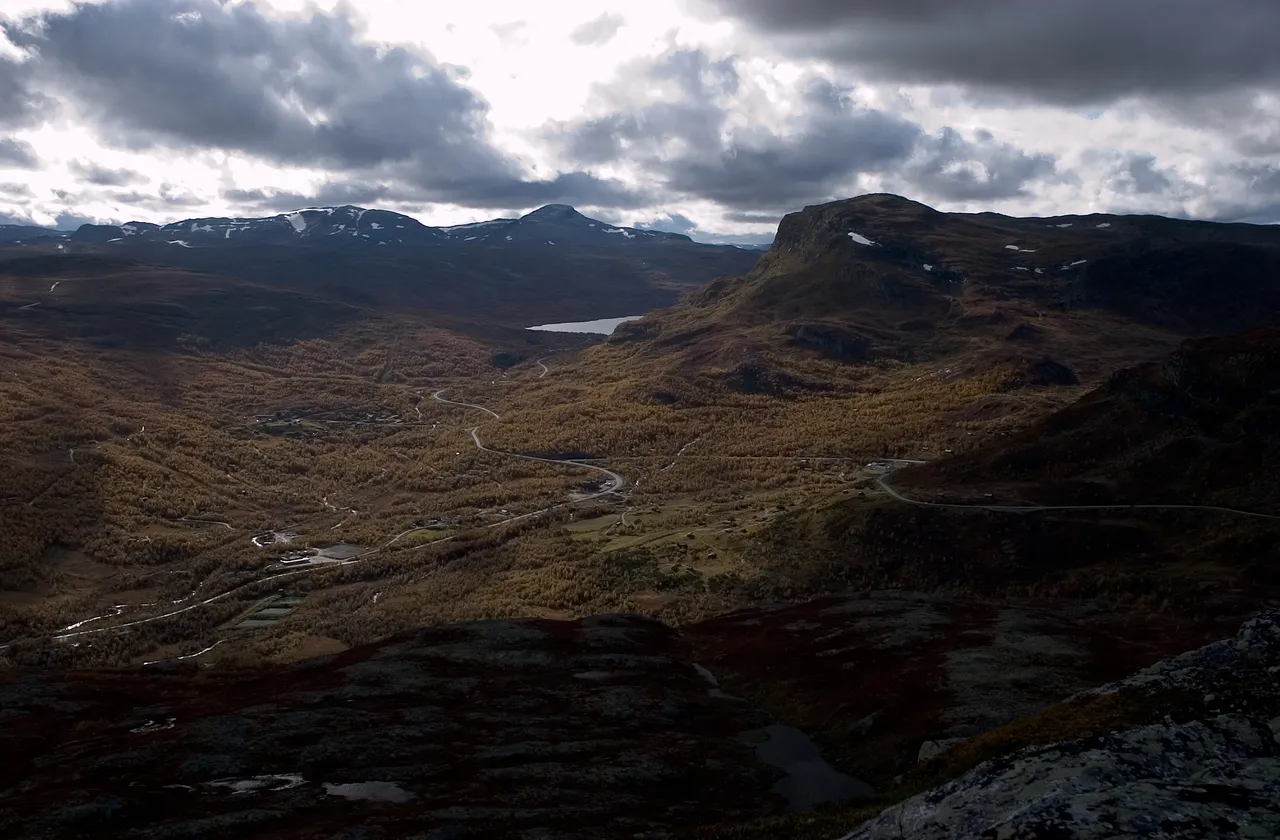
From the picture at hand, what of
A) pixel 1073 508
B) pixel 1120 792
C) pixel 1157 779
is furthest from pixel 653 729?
pixel 1073 508

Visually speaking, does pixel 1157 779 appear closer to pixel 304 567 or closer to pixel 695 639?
pixel 695 639

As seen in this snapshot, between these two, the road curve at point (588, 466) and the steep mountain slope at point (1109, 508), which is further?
the road curve at point (588, 466)

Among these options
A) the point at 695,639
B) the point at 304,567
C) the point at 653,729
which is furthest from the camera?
the point at 304,567

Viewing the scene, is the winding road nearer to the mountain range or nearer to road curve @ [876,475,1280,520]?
the mountain range

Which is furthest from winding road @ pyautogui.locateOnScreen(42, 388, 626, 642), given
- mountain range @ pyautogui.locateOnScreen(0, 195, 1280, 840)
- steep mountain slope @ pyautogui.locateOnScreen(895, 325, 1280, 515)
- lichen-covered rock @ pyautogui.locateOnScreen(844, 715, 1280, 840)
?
lichen-covered rock @ pyautogui.locateOnScreen(844, 715, 1280, 840)

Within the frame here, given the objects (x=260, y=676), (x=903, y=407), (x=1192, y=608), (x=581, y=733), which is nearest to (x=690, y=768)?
(x=581, y=733)

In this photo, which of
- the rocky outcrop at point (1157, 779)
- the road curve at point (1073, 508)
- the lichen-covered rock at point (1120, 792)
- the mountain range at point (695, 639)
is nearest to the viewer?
the lichen-covered rock at point (1120, 792)

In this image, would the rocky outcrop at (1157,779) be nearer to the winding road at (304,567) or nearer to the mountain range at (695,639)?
the mountain range at (695,639)

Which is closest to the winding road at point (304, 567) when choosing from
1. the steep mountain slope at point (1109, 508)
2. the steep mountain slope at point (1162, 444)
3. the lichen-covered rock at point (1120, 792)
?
the steep mountain slope at point (1109, 508)
